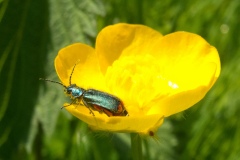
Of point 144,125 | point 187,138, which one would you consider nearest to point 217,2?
point 187,138

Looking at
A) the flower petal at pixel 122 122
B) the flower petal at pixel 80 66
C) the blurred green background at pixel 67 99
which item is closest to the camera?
the flower petal at pixel 122 122

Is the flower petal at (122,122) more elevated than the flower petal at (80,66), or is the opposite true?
the flower petal at (122,122)

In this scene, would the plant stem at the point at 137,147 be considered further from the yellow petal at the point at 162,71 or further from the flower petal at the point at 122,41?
the flower petal at the point at 122,41

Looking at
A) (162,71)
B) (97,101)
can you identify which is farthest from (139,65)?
(97,101)

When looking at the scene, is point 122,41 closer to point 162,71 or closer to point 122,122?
point 162,71

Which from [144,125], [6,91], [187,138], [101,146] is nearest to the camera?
[144,125]

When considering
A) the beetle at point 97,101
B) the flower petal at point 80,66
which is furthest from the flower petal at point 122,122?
the flower petal at point 80,66

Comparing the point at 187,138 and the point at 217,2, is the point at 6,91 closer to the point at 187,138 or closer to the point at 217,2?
the point at 187,138
